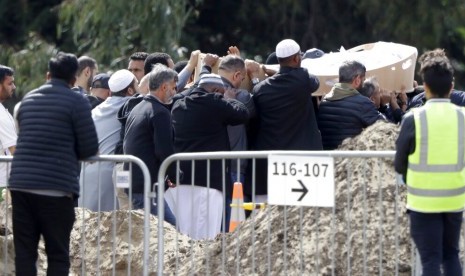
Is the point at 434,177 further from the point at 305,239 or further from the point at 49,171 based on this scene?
the point at 49,171

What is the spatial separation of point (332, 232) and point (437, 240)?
1.02m

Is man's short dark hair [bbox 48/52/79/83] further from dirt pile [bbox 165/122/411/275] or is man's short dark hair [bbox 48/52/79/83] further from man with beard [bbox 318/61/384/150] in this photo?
man with beard [bbox 318/61/384/150]

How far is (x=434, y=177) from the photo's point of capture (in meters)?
9.42

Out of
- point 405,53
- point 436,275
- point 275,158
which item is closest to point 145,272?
point 275,158

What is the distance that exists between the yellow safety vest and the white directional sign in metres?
0.73

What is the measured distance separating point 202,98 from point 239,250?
5.62 feet

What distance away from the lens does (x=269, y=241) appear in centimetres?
1037

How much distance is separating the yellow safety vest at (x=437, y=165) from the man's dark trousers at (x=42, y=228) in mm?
2269

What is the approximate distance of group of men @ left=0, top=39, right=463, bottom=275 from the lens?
33.3 ft

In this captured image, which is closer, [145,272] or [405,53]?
[145,272]

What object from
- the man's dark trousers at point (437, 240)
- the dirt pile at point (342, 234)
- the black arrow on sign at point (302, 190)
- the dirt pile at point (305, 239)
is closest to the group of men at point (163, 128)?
the man's dark trousers at point (437, 240)

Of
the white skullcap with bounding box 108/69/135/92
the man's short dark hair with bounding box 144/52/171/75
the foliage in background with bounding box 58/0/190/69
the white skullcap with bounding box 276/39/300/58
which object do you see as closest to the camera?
the white skullcap with bounding box 276/39/300/58

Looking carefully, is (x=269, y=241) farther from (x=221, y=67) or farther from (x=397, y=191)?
(x=221, y=67)

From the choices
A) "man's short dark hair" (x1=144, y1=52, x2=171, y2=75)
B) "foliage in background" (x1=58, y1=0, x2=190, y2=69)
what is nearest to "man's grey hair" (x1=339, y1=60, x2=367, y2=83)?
"man's short dark hair" (x1=144, y1=52, x2=171, y2=75)
